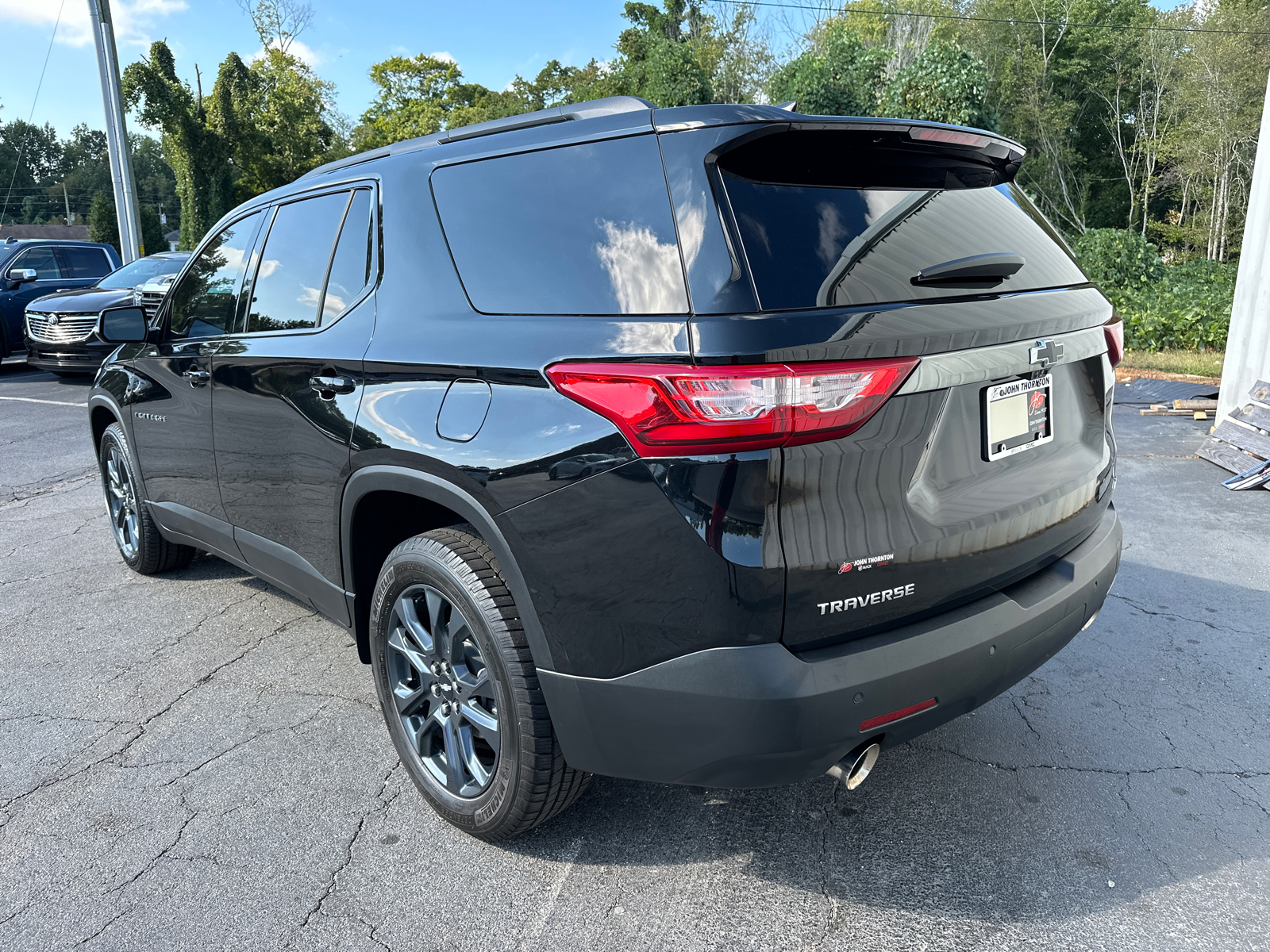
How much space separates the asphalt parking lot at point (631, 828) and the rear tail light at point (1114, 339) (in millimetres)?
1273

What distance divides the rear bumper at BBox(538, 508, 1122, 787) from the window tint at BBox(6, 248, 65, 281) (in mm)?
15871

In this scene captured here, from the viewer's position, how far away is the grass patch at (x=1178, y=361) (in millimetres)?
10670

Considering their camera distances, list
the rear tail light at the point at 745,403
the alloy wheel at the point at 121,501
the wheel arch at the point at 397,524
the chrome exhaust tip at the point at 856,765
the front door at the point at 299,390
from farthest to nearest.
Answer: the alloy wheel at the point at 121,501, the front door at the point at 299,390, the wheel arch at the point at 397,524, the chrome exhaust tip at the point at 856,765, the rear tail light at the point at 745,403

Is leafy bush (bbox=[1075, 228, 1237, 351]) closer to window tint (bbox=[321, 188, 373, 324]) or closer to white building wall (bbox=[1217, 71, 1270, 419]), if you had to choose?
white building wall (bbox=[1217, 71, 1270, 419])

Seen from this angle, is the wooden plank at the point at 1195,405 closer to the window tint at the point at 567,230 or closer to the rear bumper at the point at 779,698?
the rear bumper at the point at 779,698

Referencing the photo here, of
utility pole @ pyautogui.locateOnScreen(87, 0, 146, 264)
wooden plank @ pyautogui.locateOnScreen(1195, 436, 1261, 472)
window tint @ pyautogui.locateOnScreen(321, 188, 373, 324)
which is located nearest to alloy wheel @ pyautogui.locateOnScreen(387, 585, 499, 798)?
window tint @ pyautogui.locateOnScreen(321, 188, 373, 324)

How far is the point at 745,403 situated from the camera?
1821 mm

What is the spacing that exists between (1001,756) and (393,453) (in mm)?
2124

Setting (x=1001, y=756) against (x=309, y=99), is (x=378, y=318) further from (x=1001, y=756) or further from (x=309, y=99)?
(x=309, y=99)

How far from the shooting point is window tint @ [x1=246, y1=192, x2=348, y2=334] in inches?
121

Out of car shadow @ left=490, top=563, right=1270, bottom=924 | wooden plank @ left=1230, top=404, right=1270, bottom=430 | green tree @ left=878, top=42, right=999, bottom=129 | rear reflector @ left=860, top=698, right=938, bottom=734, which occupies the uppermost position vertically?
green tree @ left=878, top=42, right=999, bottom=129

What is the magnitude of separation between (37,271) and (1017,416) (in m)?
16.4

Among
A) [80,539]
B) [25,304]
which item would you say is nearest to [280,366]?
[80,539]

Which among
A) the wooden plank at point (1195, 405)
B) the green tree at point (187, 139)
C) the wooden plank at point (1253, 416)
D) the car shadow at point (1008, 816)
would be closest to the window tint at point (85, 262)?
the wooden plank at point (1195, 405)
